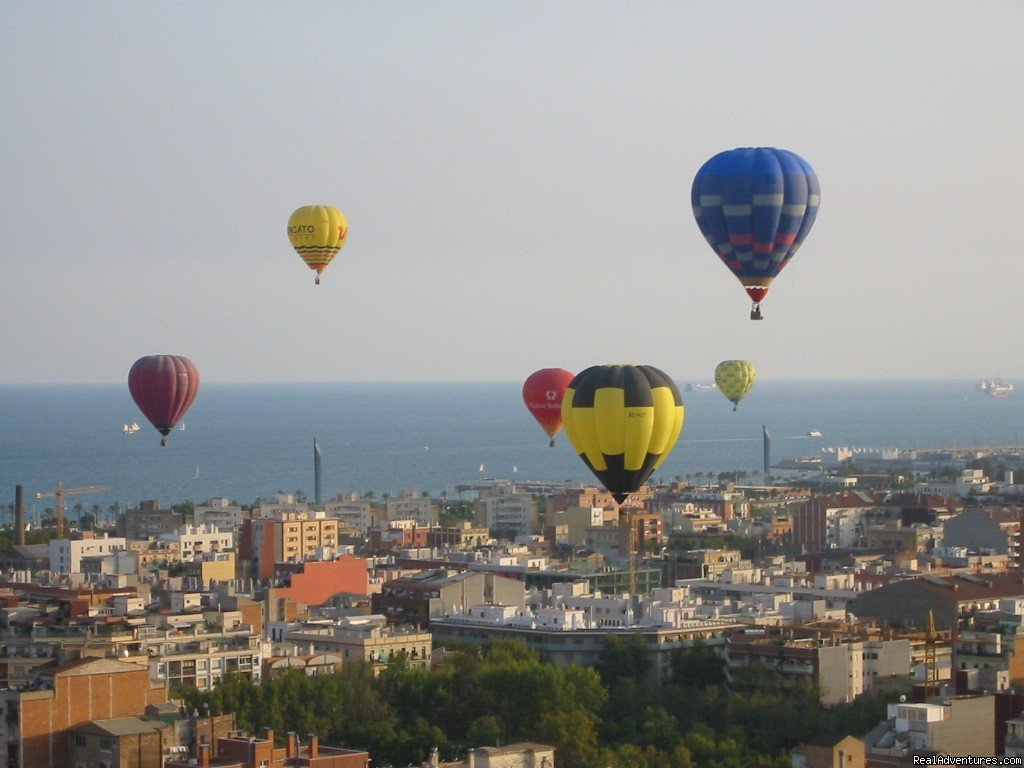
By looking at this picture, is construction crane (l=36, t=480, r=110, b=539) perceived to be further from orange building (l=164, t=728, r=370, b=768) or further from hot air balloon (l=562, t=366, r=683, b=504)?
orange building (l=164, t=728, r=370, b=768)

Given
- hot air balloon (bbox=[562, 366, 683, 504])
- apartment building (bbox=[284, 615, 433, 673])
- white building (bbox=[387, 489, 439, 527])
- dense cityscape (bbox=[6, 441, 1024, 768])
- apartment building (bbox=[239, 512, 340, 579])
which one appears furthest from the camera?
white building (bbox=[387, 489, 439, 527])

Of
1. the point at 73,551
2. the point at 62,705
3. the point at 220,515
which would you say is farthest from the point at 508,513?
the point at 62,705

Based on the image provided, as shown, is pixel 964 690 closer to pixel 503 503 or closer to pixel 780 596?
pixel 780 596

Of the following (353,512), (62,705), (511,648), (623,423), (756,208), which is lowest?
(511,648)

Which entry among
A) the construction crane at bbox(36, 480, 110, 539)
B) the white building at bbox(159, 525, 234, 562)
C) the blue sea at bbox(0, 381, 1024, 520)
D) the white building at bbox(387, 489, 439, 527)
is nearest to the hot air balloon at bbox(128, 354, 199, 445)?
the white building at bbox(159, 525, 234, 562)

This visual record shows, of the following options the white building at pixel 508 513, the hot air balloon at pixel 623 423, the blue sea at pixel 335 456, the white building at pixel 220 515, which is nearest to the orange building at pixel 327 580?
the white building at pixel 220 515

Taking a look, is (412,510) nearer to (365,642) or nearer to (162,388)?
(162,388)
